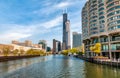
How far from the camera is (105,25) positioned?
124 meters

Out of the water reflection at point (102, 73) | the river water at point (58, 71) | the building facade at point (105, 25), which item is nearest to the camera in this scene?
the water reflection at point (102, 73)

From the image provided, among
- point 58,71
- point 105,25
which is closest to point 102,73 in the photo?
point 58,71

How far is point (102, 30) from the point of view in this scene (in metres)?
128

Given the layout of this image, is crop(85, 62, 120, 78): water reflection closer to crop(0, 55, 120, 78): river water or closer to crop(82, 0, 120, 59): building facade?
crop(0, 55, 120, 78): river water

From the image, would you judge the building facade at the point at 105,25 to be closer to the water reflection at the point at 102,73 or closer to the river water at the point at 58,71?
the river water at the point at 58,71

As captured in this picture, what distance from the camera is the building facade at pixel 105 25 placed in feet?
358

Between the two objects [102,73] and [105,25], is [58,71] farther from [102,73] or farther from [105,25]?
[105,25]

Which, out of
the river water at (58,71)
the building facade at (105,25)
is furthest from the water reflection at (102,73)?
the building facade at (105,25)

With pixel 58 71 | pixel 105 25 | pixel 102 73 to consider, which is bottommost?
pixel 58 71

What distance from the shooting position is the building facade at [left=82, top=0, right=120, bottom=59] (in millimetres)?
109188

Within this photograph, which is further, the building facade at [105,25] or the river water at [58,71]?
the building facade at [105,25]

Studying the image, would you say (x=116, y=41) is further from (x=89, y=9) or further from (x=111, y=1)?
(x=89, y=9)

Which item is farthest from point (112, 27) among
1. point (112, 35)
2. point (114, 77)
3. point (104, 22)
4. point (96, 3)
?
point (114, 77)

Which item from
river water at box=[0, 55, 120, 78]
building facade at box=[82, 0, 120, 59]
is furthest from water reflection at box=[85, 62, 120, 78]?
building facade at box=[82, 0, 120, 59]
